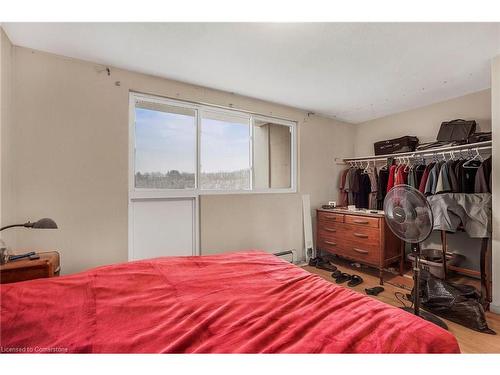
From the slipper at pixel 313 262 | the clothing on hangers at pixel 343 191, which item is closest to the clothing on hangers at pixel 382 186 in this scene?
the clothing on hangers at pixel 343 191

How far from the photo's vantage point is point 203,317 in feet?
3.18

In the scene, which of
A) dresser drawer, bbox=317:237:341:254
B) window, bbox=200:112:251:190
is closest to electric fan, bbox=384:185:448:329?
dresser drawer, bbox=317:237:341:254

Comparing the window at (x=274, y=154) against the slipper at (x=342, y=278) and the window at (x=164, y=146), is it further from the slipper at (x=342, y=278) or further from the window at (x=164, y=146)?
the slipper at (x=342, y=278)

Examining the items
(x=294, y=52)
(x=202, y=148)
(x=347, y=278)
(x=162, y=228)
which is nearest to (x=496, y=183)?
(x=347, y=278)

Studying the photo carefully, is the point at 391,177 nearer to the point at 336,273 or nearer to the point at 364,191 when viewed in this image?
the point at 364,191

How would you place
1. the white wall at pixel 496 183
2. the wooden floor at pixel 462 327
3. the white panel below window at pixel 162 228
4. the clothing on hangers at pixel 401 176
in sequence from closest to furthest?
the wooden floor at pixel 462 327 < the white wall at pixel 496 183 < the white panel below window at pixel 162 228 < the clothing on hangers at pixel 401 176

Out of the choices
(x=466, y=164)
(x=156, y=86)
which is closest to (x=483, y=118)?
(x=466, y=164)

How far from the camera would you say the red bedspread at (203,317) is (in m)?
0.80

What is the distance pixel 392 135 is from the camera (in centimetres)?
365

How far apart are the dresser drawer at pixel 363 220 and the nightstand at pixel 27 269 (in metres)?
3.11

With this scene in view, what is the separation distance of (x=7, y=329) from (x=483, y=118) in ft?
14.2

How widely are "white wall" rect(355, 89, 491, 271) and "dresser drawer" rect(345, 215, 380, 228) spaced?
100cm

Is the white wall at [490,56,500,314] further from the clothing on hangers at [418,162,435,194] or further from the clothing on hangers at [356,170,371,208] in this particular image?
the clothing on hangers at [356,170,371,208]
